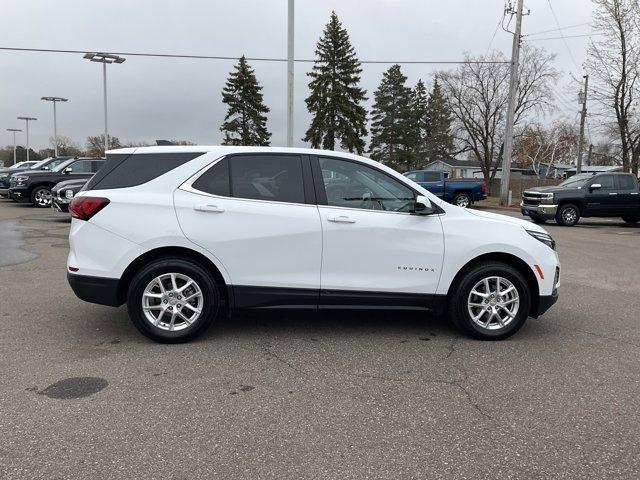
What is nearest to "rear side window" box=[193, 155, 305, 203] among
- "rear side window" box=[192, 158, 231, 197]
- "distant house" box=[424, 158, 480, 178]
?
"rear side window" box=[192, 158, 231, 197]

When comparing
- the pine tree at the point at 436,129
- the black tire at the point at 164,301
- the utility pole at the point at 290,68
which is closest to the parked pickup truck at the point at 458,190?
the utility pole at the point at 290,68

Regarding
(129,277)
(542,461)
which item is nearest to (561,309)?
(542,461)

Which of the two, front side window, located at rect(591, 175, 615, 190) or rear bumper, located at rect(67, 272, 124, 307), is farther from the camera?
front side window, located at rect(591, 175, 615, 190)

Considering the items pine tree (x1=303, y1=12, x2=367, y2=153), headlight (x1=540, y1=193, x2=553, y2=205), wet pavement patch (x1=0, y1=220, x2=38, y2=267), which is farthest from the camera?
pine tree (x1=303, y1=12, x2=367, y2=153)

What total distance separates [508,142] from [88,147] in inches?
2903

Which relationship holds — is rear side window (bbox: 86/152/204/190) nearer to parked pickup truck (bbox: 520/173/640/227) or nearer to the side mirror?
the side mirror

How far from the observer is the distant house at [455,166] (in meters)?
76.6

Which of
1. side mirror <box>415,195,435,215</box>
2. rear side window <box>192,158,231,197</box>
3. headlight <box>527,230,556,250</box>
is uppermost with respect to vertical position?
rear side window <box>192,158,231,197</box>

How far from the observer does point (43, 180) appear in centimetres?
1920

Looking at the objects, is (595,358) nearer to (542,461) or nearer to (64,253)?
(542,461)

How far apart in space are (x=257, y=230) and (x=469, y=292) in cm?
206

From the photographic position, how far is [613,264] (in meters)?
9.68

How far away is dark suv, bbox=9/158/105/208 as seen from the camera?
18.8 m

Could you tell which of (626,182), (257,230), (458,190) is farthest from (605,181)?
(257,230)
